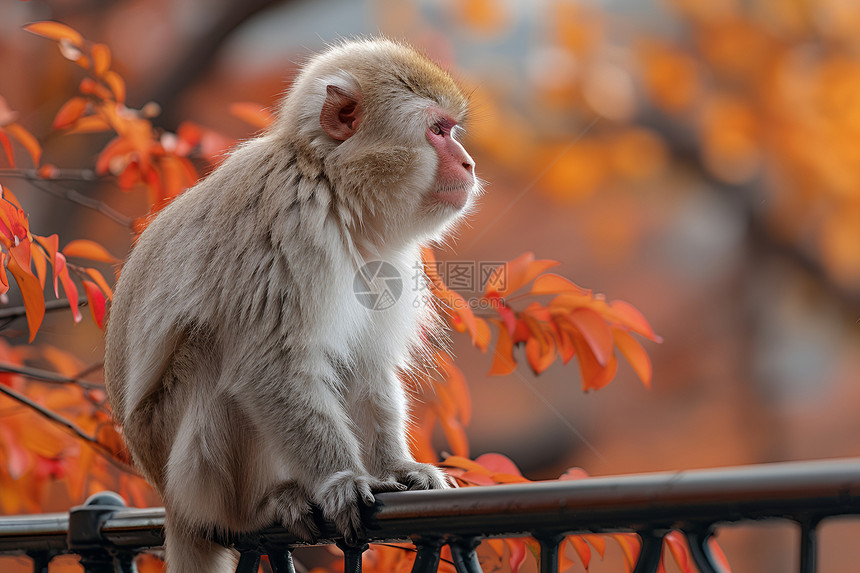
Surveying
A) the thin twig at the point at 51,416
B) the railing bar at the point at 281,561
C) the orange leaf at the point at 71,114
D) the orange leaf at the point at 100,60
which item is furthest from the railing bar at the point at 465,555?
the orange leaf at the point at 71,114

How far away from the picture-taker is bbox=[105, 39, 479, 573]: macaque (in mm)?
1491

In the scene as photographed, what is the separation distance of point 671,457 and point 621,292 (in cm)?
86

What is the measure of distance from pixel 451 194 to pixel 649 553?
1.08 m

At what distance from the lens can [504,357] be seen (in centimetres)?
176

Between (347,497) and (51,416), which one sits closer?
(347,497)

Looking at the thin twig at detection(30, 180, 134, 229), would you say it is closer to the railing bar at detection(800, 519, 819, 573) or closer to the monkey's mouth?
the monkey's mouth

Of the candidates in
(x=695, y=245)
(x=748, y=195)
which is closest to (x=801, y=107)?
(x=748, y=195)

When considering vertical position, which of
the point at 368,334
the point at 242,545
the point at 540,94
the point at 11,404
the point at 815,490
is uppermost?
the point at 540,94

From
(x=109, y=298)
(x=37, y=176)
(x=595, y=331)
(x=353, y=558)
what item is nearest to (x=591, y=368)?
(x=595, y=331)

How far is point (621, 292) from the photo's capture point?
421 cm

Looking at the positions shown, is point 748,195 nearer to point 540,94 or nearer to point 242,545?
point 540,94

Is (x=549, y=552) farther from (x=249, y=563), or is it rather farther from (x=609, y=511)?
(x=249, y=563)

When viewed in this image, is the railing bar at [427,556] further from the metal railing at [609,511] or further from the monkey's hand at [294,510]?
the monkey's hand at [294,510]
